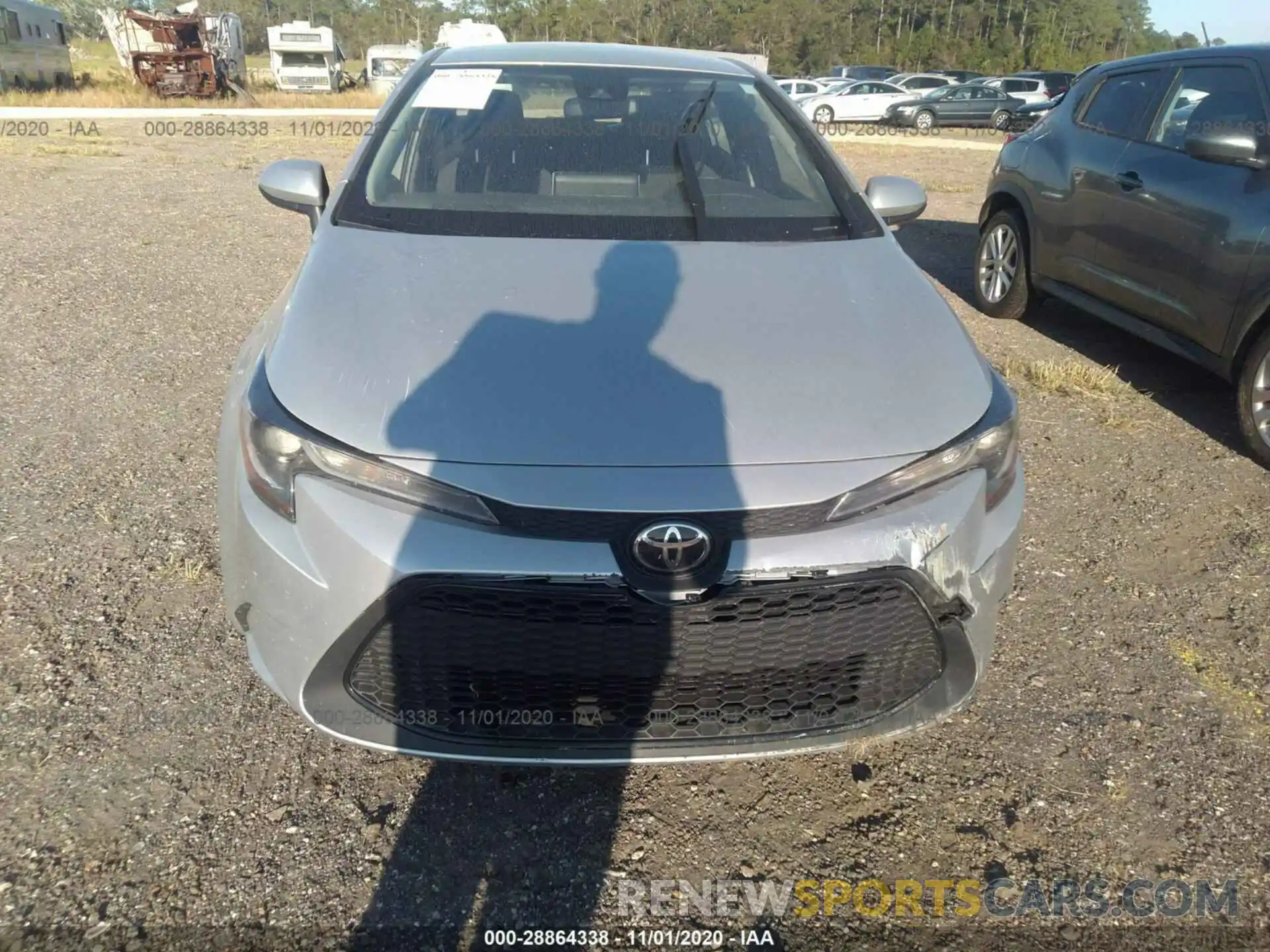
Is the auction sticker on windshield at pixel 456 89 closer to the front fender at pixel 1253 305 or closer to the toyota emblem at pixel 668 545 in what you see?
the toyota emblem at pixel 668 545

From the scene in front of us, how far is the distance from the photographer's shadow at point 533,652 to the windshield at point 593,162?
64 cm

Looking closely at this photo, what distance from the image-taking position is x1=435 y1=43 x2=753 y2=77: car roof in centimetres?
350

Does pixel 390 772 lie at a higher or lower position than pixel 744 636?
lower

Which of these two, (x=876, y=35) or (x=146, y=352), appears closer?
(x=146, y=352)

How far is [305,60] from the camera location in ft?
106

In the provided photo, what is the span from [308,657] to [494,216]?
1405 millimetres

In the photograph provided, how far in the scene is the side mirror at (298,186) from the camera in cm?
319

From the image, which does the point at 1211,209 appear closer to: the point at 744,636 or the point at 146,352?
the point at 744,636

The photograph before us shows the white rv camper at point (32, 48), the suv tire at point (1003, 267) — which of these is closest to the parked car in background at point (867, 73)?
the white rv camper at point (32, 48)

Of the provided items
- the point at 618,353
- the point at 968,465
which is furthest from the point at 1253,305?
the point at 618,353

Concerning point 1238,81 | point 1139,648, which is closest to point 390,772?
point 1139,648

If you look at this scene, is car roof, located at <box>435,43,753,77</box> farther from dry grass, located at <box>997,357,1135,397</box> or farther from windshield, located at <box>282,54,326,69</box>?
windshield, located at <box>282,54,326,69</box>

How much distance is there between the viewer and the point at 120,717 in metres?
2.44

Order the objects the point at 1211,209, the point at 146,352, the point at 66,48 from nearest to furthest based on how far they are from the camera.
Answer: the point at 1211,209 → the point at 146,352 → the point at 66,48
